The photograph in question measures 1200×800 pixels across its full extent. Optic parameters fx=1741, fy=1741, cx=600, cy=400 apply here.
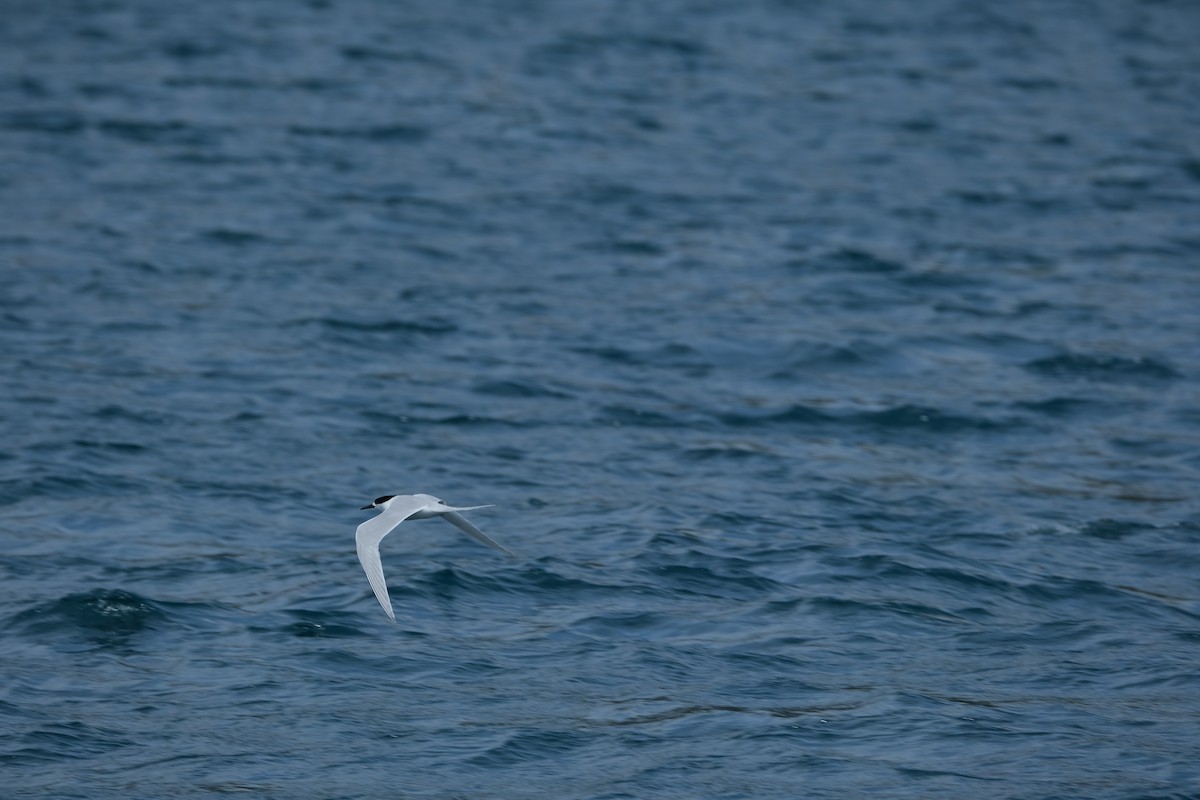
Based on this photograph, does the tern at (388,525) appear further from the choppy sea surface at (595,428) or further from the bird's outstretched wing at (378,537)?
the choppy sea surface at (595,428)

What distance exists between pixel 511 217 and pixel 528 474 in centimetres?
717

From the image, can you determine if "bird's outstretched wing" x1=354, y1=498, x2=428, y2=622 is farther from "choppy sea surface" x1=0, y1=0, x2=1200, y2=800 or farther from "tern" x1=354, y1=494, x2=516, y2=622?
"choppy sea surface" x1=0, y1=0, x2=1200, y2=800

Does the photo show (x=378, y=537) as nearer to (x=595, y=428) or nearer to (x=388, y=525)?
(x=388, y=525)

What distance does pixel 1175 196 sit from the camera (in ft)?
68.4

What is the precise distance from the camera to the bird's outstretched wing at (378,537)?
8.27 meters

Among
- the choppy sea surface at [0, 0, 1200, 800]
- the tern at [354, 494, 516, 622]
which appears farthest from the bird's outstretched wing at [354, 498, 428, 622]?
the choppy sea surface at [0, 0, 1200, 800]

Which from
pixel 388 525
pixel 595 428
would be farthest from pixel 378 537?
pixel 595 428

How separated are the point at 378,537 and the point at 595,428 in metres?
4.97

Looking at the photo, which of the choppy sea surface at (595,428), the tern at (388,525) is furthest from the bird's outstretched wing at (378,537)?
the choppy sea surface at (595,428)

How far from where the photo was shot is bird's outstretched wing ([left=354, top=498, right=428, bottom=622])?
8273 mm

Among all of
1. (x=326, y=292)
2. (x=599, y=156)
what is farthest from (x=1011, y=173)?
(x=326, y=292)

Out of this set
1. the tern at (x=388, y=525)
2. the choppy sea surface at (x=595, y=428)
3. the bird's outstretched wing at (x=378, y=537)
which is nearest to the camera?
the bird's outstretched wing at (x=378, y=537)

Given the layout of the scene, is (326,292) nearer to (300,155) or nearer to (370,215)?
(370,215)

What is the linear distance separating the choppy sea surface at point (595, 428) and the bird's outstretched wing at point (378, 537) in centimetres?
99
